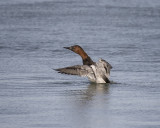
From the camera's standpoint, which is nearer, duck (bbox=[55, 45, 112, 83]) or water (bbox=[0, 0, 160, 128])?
water (bbox=[0, 0, 160, 128])

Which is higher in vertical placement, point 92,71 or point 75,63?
point 75,63

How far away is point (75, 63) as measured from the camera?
1516cm

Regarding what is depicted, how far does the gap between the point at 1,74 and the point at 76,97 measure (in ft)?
8.42

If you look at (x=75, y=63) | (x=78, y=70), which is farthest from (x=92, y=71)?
(x=75, y=63)

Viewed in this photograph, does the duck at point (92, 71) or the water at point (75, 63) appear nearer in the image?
the water at point (75, 63)

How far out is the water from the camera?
9.62m

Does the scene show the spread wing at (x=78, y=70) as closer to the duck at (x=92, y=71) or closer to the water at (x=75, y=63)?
the duck at (x=92, y=71)

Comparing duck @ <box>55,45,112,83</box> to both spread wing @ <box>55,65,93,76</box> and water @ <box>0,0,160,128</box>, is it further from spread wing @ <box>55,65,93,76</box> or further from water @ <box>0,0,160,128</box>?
water @ <box>0,0,160,128</box>

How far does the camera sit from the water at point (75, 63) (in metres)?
9.62

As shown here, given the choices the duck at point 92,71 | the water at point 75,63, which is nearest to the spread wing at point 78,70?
the duck at point 92,71

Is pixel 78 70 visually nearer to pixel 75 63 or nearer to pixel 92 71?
pixel 92 71

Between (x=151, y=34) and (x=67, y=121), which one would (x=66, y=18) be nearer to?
(x=151, y=34)

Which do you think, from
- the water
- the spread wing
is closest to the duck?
the spread wing

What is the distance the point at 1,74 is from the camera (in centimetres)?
1338
